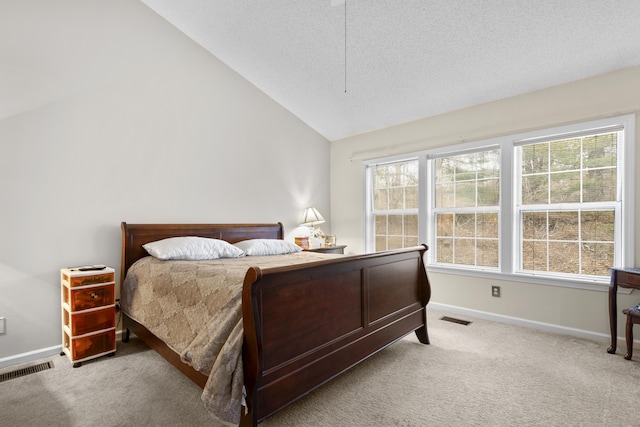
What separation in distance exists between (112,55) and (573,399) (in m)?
4.36

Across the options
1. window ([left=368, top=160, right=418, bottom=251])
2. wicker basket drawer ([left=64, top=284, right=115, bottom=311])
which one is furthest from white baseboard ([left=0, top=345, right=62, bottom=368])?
window ([left=368, top=160, right=418, bottom=251])

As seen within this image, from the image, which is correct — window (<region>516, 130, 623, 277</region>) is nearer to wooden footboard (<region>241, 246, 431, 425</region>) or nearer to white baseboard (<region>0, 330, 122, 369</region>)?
wooden footboard (<region>241, 246, 431, 425</region>)

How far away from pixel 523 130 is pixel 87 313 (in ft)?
13.7

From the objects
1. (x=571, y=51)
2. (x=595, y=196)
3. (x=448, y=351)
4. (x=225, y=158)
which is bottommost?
(x=448, y=351)

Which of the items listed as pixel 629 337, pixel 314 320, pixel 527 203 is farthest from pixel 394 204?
pixel 314 320

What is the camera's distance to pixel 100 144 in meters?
2.82

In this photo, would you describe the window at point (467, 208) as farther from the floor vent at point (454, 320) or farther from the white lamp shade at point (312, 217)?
the white lamp shade at point (312, 217)

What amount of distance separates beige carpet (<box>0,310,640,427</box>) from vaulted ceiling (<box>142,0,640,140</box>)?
2.45 meters

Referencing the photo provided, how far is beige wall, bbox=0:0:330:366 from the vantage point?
2453 mm

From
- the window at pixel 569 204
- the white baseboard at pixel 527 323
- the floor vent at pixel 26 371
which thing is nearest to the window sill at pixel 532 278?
the window at pixel 569 204

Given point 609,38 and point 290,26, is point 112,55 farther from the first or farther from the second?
point 609,38

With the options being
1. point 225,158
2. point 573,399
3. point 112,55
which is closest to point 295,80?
point 225,158

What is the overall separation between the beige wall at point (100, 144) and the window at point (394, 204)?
1685 mm

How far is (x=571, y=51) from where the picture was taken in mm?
2629
